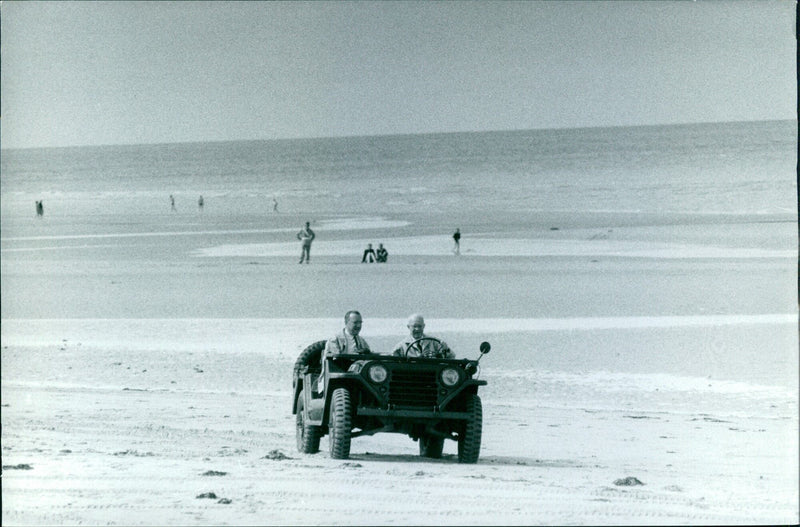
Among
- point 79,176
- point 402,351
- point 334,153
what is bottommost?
point 402,351

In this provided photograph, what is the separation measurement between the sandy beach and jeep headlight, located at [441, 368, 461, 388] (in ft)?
2.36

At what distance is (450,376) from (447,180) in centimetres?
8472

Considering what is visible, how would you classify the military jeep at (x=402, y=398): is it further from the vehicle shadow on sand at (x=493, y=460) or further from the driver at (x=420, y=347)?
the vehicle shadow on sand at (x=493, y=460)

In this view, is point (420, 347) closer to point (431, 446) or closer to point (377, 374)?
point (377, 374)

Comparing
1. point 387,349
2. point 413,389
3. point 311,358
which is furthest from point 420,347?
point 387,349

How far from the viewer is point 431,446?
10922mm

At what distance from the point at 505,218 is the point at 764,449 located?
41.0 meters

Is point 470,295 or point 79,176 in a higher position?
point 79,176

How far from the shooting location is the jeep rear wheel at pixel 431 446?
10.8m

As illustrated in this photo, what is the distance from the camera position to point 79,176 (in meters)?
132

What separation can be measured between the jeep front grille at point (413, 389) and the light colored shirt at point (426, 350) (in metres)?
0.45

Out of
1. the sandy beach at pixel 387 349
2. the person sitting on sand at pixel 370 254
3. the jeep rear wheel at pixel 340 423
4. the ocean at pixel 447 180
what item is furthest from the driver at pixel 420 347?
the ocean at pixel 447 180

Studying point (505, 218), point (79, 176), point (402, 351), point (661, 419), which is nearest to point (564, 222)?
point (505, 218)

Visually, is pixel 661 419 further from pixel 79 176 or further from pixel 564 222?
pixel 79 176
